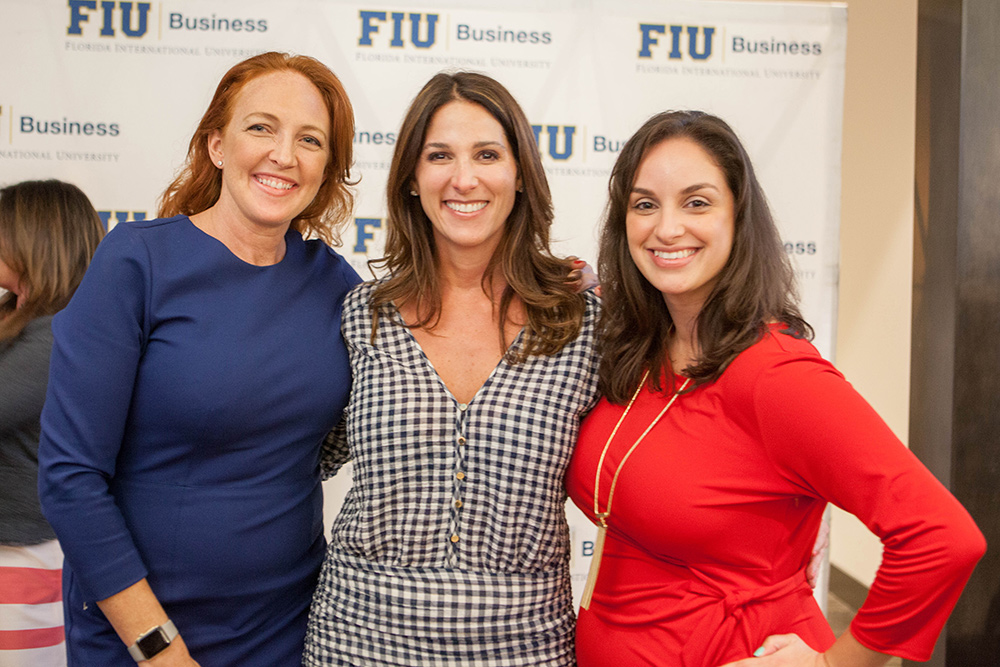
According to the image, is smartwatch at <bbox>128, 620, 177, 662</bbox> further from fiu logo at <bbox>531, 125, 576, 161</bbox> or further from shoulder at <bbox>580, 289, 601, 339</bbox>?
fiu logo at <bbox>531, 125, 576, 161</bbox>

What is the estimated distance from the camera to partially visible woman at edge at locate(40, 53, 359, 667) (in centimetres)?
142

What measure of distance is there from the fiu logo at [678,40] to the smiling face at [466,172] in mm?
1879

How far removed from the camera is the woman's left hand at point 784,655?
1382mm

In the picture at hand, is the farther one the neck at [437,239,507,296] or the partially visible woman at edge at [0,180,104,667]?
the partially visible woman at edge at [0,180,104,667]

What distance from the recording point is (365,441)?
1541 millimetres

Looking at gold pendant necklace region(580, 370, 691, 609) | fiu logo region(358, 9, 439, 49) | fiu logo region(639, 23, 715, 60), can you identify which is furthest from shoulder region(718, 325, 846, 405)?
fiu logo region(358, 9, 439, 49)

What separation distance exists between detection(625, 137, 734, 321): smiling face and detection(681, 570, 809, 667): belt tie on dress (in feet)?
1.97

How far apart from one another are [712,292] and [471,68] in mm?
2125

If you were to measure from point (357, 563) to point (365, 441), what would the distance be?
243 millimetres

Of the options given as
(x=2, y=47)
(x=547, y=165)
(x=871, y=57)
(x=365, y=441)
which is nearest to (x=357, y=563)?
(x=365, y=441)

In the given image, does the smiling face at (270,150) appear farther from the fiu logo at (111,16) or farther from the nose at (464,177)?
the fiu logo at (111,16)

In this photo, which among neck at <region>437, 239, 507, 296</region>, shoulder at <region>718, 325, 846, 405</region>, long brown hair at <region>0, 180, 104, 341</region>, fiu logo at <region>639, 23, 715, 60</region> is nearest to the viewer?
shoulder at <region>718, 325, 846, 405</region>

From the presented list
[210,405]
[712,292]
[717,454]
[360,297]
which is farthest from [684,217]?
[210,405]

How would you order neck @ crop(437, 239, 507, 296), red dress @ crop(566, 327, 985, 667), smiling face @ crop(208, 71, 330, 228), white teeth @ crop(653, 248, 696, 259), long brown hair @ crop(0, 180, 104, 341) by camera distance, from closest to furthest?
red dress @ crop(566, 327, 985, 667) → white teeth @ crop(653, 248, 696, 259) → smiling face @ crop(208, 71, 330, 228) → neck @ crop(437, 239, 507, 296) → long brown hair @ crop(0, 180, 104, 341)
